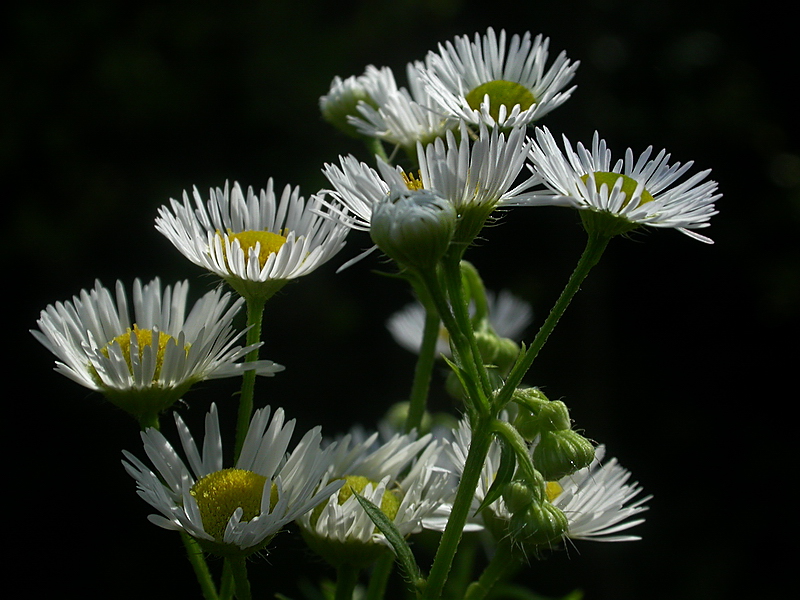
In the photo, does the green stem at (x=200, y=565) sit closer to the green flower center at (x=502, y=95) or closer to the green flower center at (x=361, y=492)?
the green flower center at (x=361, y=492)

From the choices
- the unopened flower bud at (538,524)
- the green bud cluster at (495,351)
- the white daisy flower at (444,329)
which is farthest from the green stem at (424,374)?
the white daisy flower at (444,329)

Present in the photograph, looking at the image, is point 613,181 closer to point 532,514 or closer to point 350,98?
point 532,514

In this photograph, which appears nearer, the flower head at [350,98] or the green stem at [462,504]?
the green stem at [462,504]

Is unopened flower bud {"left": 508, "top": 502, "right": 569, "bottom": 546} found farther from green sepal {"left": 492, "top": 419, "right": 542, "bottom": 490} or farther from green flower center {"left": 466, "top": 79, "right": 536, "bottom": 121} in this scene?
green flower center {"left": 466, "top": 79, "right": 536, "bottom": 121}

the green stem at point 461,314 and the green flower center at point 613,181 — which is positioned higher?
the green flower center at point 613,181

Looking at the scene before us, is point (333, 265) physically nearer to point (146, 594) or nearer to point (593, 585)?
point (146, 594)

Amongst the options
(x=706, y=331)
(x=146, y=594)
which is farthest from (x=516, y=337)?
(x=706, y=331)
